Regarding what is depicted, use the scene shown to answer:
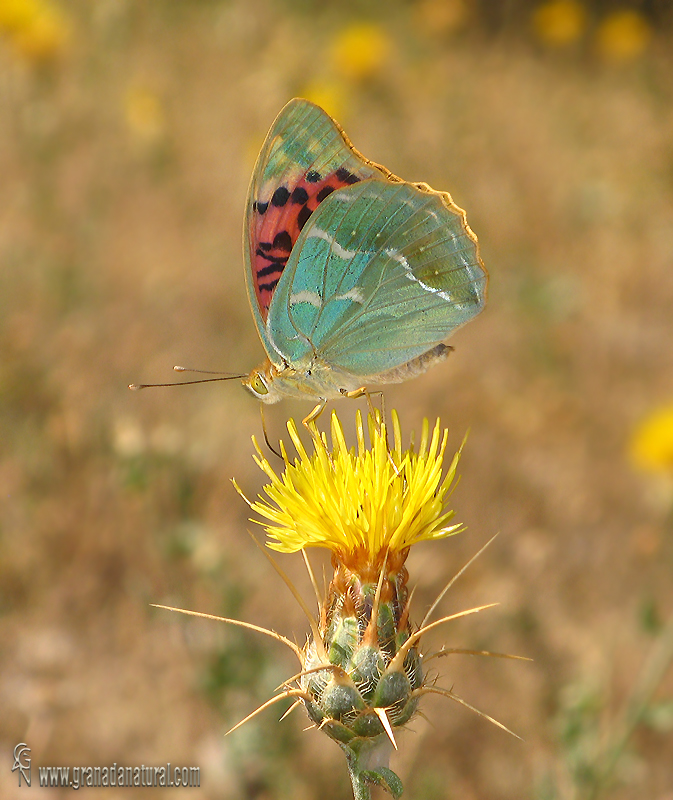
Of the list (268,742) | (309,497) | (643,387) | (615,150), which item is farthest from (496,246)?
(309,497)

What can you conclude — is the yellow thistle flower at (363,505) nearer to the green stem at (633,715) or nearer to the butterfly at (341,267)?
the butterfly at (341,267)

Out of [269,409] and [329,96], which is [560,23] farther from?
[269,409]

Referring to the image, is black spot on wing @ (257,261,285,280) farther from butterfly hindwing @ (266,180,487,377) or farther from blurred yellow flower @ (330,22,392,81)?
blurred yellow flower @ (330,22,392,81)

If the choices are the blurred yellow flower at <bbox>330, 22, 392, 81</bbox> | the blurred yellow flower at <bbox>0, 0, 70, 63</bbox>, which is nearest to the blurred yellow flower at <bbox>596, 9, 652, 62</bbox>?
the blurred yellow flower at <bbox>330, 22, 392, 81</bbox>

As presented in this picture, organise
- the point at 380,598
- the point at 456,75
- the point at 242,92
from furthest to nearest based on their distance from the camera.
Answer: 1. the point at 456,75
2. the point at 242,92
3. the point at 380,598

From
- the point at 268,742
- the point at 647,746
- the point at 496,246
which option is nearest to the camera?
the point at 268,742

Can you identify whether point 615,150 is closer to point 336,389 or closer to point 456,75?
point 456,75

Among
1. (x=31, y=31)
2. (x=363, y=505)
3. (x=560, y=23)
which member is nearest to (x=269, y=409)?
(x=363, y=505)

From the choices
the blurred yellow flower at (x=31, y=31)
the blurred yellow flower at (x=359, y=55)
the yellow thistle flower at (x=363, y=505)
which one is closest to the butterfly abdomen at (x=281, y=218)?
the yellow thistle flower at (x=363, y=505)

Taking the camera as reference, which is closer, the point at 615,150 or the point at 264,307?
the point at 264,307
